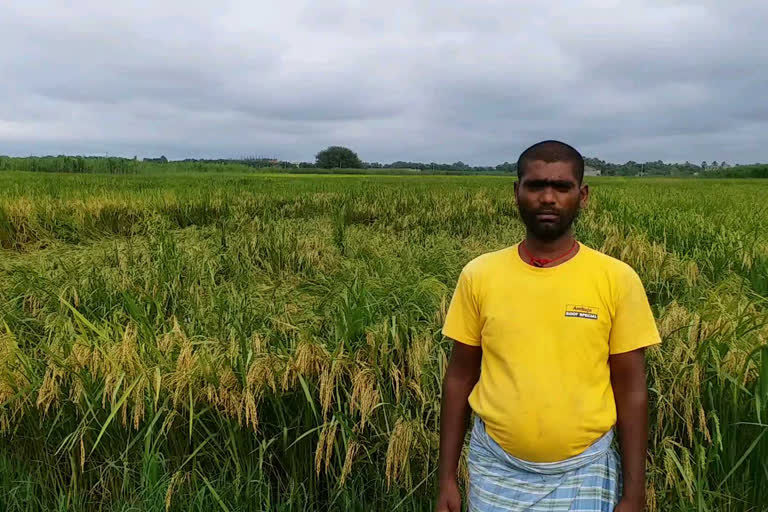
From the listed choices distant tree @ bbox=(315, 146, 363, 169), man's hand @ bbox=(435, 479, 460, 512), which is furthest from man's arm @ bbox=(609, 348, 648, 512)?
distant tree @ bbox=(315, 146, 363, 169)

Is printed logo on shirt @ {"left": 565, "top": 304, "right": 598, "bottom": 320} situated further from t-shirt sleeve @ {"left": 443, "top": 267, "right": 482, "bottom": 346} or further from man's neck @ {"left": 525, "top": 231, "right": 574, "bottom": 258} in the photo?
t-shirt sleeve @ {"left": 443, "top": 267, "right": 482, "bottom": 346}

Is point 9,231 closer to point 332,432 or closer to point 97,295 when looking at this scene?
point 97,295

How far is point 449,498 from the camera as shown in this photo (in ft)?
5.03

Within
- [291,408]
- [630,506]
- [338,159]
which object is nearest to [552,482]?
[630,506]

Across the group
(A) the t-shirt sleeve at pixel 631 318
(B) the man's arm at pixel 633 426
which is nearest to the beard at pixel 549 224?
(A) the t-shirt sleeve at pixel 631 318

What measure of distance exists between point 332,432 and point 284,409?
→ 15.6 inches

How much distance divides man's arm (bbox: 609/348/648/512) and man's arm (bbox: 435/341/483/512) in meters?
0.40

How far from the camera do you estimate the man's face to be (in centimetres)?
135

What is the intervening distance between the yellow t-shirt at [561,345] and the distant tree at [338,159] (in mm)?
84551

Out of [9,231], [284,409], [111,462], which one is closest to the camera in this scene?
[111,462]

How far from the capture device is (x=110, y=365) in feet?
8.21

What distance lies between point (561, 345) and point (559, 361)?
0.04m

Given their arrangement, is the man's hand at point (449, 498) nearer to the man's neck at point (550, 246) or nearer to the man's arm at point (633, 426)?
the man's arm at point (633, 426)

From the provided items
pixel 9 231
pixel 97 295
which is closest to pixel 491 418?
pixel 97 295
